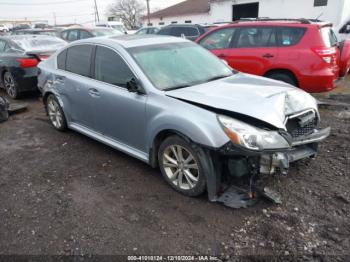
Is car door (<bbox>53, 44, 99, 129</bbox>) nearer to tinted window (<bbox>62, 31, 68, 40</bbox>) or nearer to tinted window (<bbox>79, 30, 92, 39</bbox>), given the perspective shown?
tinted window (<bbox>79, 30, 92, 39</bbox>)

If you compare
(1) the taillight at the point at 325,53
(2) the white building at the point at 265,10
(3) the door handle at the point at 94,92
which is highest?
(2) the white building at the point at 265,10

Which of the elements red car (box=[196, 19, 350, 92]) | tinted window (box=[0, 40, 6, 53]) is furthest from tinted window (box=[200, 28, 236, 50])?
tinted window (box=[0, 40, 6, 53])

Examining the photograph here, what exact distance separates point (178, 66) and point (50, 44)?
5.82 m

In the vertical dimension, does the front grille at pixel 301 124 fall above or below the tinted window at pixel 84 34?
below

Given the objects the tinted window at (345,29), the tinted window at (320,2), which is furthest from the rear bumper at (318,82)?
the tinted window at (320,2)

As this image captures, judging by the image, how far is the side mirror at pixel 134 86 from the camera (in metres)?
3.45

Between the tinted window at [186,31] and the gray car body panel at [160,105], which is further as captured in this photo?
the tinted window at [186,31]

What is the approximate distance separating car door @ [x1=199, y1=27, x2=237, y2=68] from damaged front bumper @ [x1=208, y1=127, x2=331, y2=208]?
390 centimetres

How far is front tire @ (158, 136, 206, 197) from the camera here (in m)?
3.10

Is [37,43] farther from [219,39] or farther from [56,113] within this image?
[219,39]

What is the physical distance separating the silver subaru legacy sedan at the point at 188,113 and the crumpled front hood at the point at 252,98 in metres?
0.01

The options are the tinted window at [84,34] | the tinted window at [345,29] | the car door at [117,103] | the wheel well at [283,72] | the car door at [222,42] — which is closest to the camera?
the car door at [117,103]

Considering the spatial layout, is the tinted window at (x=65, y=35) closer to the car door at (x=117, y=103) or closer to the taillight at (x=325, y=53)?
the car door at (x=117, y=103)

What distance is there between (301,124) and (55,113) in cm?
406
